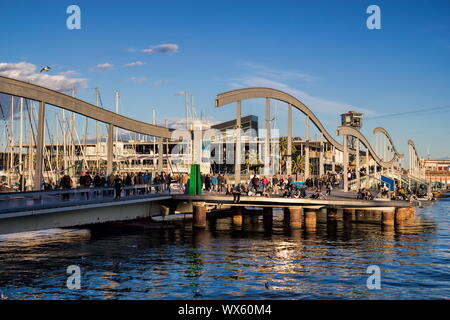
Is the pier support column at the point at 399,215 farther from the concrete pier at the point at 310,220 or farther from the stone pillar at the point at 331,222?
the concrete pier at the point at 310,220

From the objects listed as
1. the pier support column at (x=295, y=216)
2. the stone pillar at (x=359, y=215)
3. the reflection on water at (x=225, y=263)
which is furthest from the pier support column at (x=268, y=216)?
the stone pillar at (x=359, y=215)

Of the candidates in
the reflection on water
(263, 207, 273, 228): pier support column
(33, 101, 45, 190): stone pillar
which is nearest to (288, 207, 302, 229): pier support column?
the reflection on water


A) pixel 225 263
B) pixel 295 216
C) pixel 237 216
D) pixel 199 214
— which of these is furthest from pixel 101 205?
pixel 237 216

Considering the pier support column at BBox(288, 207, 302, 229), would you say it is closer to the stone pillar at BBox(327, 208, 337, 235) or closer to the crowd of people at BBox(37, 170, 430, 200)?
the crowd of people at BBox(37, 170, 430, 200)

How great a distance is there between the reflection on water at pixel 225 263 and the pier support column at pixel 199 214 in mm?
619

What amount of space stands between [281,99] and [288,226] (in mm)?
12938

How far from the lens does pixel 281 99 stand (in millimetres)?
47125

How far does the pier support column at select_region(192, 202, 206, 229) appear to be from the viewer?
3572 cm

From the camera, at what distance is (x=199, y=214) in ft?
118

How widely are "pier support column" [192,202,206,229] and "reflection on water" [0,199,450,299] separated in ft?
2.03

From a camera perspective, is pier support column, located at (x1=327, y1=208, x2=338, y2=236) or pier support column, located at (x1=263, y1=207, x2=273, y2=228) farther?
pier support column, located at (x1=263, y1=207, x2=273, y2=228)

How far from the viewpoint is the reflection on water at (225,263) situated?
728 inches

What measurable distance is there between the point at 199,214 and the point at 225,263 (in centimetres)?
1213
